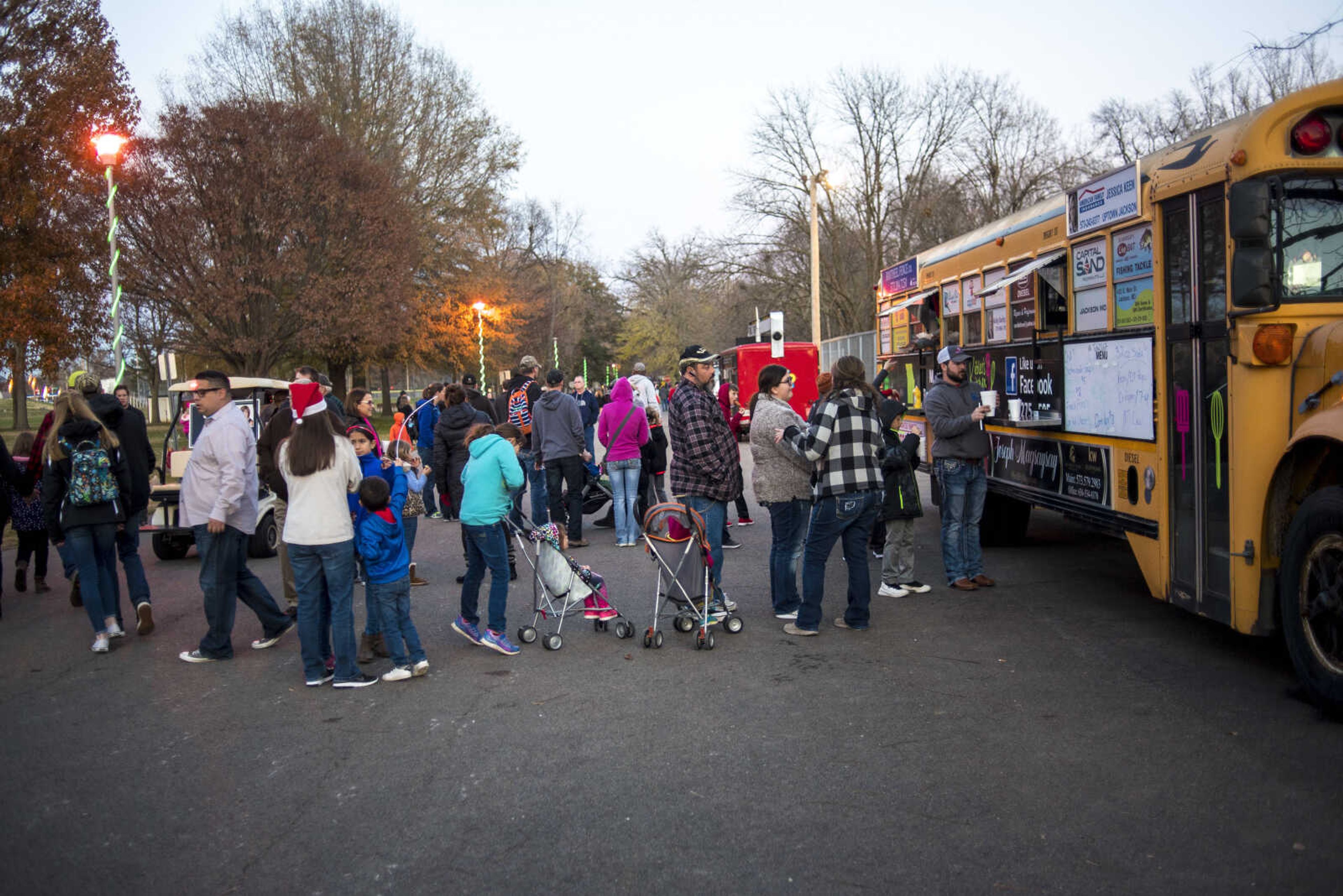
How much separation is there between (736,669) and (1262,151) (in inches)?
161

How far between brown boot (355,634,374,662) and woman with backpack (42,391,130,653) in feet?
6.43

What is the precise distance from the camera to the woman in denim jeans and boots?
7.21 meters

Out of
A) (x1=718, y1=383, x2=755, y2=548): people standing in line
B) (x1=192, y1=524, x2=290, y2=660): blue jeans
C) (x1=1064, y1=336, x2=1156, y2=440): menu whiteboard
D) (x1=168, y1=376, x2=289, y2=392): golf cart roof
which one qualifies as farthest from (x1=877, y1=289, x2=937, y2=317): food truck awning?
(x1=192, y1=524, x2=290, y2=660): blue jeans

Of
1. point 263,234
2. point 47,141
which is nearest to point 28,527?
point 47,141

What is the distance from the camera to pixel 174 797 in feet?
15.8

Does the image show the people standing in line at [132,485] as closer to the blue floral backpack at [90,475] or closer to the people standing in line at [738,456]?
→ the blue floral backpack at [90,475]

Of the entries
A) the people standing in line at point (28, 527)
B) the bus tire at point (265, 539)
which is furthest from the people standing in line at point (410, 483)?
the people standing in line at point (28, 527)

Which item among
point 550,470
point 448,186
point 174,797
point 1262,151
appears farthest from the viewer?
point 448,186

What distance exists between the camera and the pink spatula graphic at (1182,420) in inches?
248

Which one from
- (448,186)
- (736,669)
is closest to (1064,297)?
(736,669)

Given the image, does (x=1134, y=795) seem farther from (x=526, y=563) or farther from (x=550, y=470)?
(x=550, y=470)

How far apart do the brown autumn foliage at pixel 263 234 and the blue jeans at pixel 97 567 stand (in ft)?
85.5

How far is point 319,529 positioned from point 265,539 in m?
6.08

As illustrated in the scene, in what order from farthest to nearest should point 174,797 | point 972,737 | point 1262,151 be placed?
point 1262,151, point 972,737, point 174,797
